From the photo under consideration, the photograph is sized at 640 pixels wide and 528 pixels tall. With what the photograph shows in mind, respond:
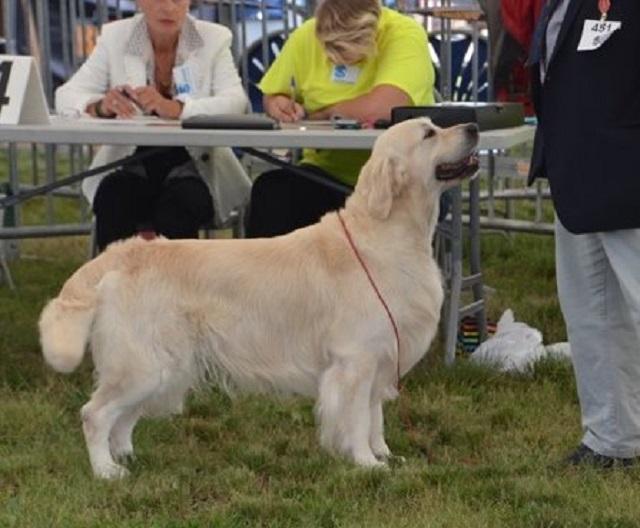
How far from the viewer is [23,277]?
8.11 m

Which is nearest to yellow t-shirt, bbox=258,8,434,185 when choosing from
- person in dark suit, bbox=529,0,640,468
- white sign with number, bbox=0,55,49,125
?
white sign with number, bbox=0,55,49,125

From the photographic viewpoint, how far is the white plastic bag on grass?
5.73 meters

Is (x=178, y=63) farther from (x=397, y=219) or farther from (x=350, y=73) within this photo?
(x=397, y=219)

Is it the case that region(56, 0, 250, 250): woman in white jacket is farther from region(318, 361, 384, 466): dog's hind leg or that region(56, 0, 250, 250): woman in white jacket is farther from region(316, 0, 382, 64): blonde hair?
region(318, 361, 384, 466): dog's hind leg

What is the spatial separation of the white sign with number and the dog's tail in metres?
1.16

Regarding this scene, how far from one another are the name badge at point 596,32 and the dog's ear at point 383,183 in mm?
689

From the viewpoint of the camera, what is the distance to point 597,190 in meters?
4.06

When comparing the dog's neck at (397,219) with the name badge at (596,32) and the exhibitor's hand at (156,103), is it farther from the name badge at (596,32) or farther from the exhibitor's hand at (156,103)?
the exhibitor's hand at (156,103)

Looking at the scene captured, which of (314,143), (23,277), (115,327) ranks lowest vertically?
(23,277)

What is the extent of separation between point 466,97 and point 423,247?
3.91 metres

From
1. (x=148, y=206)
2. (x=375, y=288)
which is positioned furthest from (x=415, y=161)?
(x=148, y=206)

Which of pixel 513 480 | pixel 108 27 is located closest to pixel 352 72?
pixel 108 27

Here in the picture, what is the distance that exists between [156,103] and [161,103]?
23mm

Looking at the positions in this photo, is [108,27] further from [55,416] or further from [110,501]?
[110,501]
